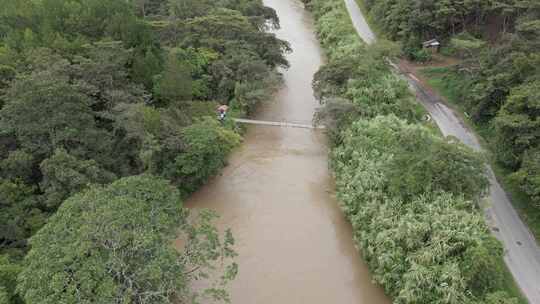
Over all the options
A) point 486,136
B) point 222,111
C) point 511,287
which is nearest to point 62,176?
point 222,111

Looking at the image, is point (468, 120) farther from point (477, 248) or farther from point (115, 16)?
point (115, 16)

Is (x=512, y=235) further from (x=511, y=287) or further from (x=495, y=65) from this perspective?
(x=495, y=65)

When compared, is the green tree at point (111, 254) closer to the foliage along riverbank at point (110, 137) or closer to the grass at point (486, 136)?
the foliage along riverbank at point (110, 137)

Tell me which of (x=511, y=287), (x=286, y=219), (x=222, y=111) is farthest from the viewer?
(x=222, y=111)

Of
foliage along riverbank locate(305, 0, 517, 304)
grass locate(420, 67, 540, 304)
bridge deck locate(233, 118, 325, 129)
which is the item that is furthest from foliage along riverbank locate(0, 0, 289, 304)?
grass locate(420, 67, 540, 304)

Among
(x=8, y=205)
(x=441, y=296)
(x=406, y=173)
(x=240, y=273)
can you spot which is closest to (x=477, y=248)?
(x=441, y=296)

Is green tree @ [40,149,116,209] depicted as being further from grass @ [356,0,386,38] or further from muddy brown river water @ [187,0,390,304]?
grass @ [356,0,386,38]
